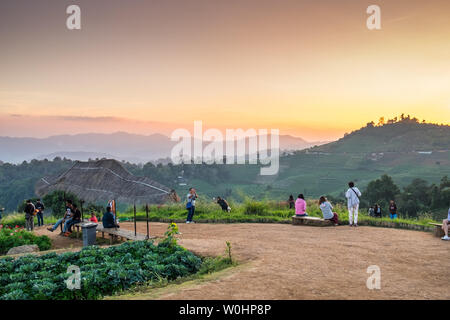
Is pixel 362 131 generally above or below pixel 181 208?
above

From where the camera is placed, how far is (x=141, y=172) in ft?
265

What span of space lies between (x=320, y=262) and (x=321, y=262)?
0.02 metres

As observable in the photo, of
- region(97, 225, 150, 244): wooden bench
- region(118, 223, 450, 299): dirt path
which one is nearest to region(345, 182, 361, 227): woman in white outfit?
region(118, 223, 450, 299): dirt path

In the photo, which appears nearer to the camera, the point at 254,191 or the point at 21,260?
the point at 21,260

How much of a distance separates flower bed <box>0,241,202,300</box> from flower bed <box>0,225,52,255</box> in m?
2.83

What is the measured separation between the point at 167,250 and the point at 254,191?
79.4 m

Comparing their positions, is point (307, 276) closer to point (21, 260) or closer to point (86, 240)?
point (21, 260)

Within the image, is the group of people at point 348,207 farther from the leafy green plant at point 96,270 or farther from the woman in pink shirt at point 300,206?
the leafy green plant at point 96,270

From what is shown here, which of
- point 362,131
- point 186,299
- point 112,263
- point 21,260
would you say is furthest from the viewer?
point 362,131

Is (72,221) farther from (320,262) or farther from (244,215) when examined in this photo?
(320,262)

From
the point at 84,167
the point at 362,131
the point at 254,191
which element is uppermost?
the point at 362,131

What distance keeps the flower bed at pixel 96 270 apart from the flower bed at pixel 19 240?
9.30 ft

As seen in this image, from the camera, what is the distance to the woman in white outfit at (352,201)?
12438 millimetres

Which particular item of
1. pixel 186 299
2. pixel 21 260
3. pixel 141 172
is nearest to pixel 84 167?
pixel 21 260
